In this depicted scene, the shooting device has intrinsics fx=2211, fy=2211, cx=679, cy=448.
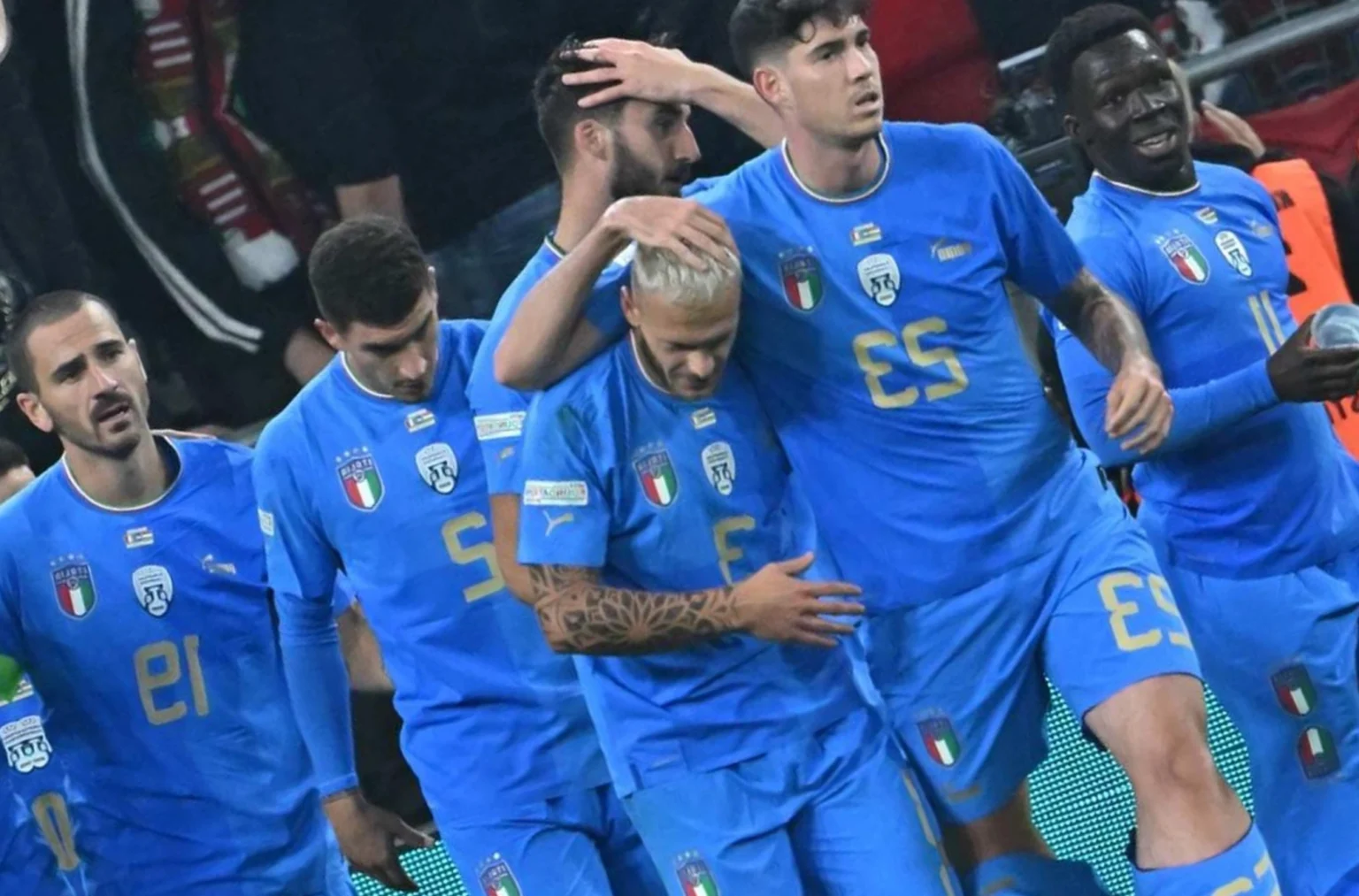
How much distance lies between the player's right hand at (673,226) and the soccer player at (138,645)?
56.2 inches

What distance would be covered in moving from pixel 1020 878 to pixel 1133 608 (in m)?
0.56

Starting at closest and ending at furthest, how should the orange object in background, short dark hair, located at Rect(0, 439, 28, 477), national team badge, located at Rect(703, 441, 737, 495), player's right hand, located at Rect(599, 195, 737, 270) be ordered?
player's right hand, located at Rect(599, 195, 737, 270)
national team badge, located at Rect(703, 441, 737, 495)
the orange object in background
short dark hair, located at Rect(0, 439, 28, 477)

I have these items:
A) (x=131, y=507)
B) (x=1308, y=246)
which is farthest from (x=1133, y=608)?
(x=131, y=507)

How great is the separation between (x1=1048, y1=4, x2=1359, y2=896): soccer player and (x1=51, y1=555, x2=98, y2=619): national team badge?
202 cm

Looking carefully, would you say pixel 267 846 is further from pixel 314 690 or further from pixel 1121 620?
pixel 1121 620

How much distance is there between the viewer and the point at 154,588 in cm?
454

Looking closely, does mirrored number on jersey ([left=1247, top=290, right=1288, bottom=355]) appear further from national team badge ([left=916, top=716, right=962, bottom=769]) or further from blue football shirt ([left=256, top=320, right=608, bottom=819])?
blue football shirt ([left=256, top=320, right=608, bottom=819])

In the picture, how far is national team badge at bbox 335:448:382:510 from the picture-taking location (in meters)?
4.29

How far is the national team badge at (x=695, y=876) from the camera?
3705 mm

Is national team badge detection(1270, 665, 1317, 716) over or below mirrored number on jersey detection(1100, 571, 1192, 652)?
below

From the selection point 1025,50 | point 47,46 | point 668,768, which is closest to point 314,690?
point 668,768

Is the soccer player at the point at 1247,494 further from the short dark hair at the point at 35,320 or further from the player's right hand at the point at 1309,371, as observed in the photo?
the short dark hair at the point at 35,320

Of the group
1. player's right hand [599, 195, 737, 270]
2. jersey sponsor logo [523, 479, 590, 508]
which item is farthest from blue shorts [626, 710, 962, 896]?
player's right hand [599, 195, 737, 270]

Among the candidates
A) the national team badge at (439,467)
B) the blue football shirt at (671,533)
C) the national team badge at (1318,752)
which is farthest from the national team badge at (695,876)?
the national team badge at (1318,752)
